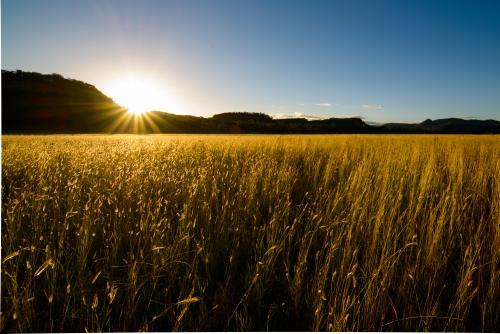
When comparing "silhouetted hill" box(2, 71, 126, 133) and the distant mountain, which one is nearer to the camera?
"silhouetted hill" box(2, 71, 126, 133)

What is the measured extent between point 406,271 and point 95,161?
304 cm

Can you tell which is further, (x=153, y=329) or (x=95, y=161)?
(x=95, y=161)

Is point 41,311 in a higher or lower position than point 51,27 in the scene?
lower

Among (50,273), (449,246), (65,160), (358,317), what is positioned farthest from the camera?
(65,160)

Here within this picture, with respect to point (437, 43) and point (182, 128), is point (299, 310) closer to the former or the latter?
point (437, 43)

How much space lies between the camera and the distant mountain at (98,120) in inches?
121

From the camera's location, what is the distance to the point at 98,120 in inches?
675

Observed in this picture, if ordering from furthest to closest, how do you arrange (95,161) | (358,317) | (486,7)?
(95,161)
(486,7)
(358,317)

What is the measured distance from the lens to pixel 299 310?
1367 mm

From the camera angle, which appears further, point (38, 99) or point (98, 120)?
point (98, 120)

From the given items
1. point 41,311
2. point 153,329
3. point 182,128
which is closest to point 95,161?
point 41,311

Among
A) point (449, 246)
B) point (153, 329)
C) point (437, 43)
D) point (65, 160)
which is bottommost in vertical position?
point (153, 329)

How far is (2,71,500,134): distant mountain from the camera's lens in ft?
10.1

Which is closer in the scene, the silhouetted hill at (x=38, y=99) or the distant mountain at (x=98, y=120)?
the silhouetted hill at (x=38, y=99)
